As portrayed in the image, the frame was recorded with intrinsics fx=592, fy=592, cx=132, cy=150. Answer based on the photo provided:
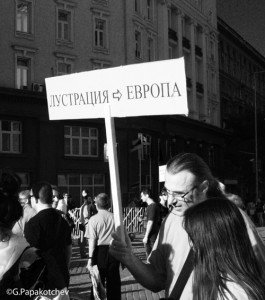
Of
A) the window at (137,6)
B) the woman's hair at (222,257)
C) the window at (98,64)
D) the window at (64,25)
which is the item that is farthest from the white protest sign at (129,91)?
the window at (137,6)

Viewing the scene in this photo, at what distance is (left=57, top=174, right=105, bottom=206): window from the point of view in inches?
1231

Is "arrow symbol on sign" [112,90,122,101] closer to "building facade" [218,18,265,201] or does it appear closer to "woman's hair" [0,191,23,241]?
"woman's hair" [0,191,23,241]

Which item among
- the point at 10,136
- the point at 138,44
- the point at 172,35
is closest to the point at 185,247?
the point at 10,136

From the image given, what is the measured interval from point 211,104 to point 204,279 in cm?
4777

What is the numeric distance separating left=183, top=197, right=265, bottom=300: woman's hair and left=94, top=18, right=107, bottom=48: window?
32319mm

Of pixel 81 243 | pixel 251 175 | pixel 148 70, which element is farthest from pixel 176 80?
pixel 251 175

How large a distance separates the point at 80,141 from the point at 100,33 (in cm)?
666

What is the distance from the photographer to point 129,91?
3.94 m

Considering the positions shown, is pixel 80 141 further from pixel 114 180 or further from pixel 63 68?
pixel 114 180

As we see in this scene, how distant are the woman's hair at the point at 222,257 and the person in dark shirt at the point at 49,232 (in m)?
3.39

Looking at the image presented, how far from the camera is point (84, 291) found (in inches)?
385

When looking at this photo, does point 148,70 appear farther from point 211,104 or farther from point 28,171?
point 211,104

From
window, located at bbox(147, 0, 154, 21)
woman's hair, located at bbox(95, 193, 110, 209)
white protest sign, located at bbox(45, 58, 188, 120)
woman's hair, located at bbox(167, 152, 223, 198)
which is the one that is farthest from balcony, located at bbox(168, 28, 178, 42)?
woman's hair, located at bbox(167, 152, 223, 198)

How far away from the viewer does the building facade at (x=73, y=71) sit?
29.1 meters
